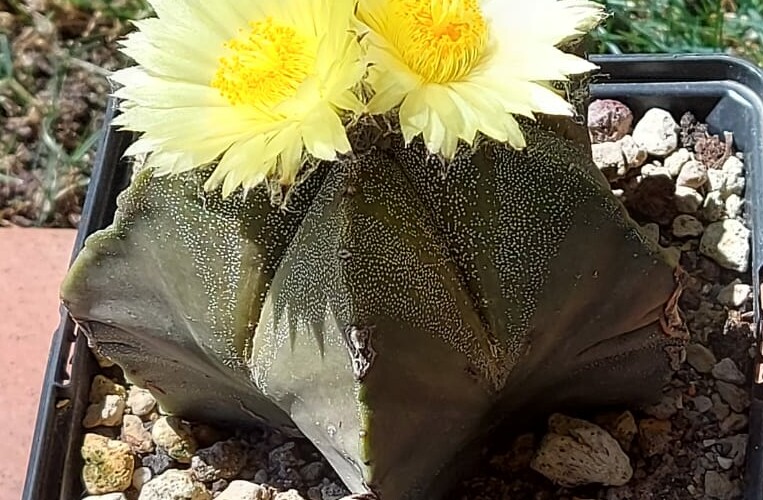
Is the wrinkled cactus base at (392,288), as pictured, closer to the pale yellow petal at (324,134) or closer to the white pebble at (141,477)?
the pale yellow petal at (324,134)

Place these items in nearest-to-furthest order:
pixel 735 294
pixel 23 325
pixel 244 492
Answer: pixel 244 492
pixel 735 294
pixel 23 325

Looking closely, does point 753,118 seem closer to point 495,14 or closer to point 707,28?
point 707,28

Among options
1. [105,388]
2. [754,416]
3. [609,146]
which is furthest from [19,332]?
[754,416]

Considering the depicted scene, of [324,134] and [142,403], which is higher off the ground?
[324,134]

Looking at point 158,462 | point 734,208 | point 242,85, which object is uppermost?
point 242,85

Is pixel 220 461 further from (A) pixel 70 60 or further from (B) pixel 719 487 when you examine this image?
(A) pixel 70 60

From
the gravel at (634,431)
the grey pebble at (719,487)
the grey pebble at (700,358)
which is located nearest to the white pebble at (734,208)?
the gravel at (634,431)

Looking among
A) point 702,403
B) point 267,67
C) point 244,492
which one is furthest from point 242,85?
point 702,403
